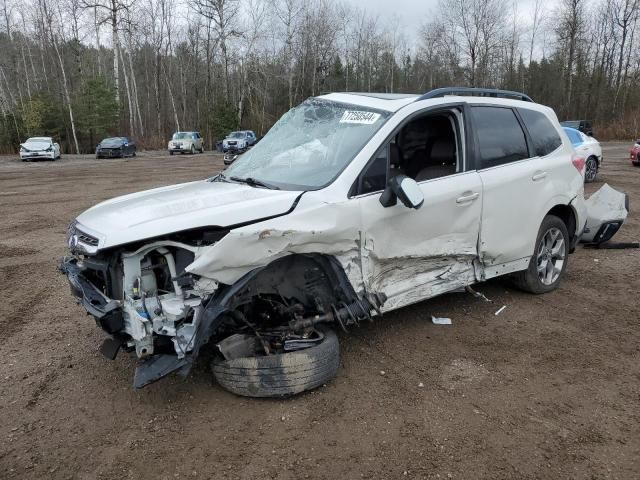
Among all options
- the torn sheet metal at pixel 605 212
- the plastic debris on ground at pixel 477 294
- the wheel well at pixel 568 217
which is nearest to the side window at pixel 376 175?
the plastic debris on ground at pixel 477 294

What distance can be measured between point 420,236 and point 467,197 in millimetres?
611

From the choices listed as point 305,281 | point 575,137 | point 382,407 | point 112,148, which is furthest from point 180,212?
point 112,148

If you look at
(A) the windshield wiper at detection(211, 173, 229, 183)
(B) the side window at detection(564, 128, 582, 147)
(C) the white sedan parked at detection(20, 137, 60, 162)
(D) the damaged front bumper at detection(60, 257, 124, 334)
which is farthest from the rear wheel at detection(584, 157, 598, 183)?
(C) the white sedan parked at detection(20, 137, 60, 162)

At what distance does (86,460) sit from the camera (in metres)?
2.87

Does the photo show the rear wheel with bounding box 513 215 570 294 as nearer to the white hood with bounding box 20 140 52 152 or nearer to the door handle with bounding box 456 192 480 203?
the door handle with bounding box 456 192 480 203

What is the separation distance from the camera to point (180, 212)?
3.19 m

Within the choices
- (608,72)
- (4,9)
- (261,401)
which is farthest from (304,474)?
(608,72)

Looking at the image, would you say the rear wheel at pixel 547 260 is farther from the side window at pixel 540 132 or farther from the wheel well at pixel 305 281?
the wheel well at pixel 305 281

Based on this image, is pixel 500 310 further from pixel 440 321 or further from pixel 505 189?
pixel 505 189

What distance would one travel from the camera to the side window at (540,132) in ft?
16.6

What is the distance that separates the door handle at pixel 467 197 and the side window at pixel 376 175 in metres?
0.79

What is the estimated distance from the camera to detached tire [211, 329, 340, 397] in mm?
3338

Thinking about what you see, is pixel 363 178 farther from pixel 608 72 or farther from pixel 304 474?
pixel 608 72

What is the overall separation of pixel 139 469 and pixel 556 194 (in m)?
4.45
